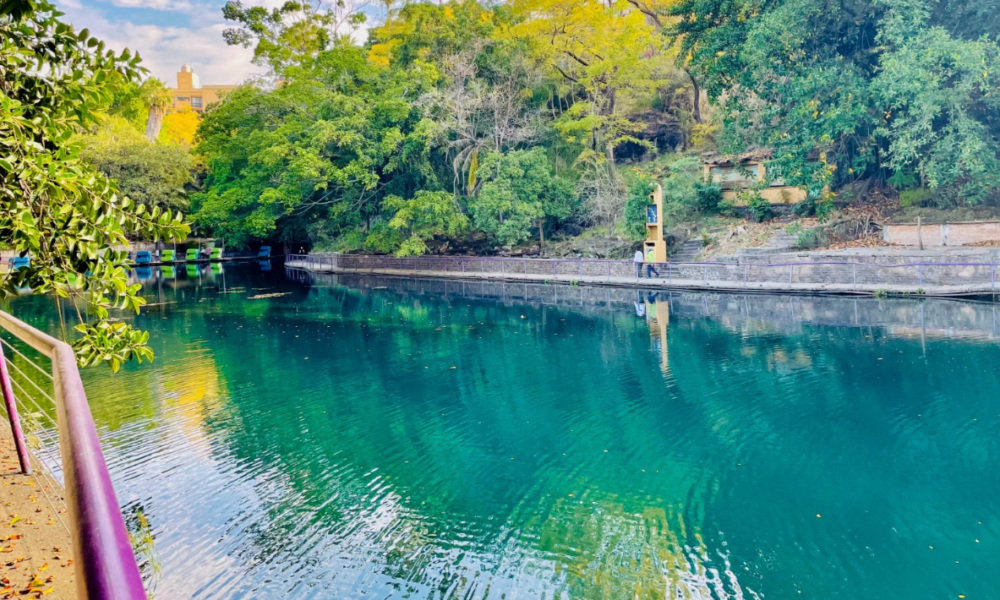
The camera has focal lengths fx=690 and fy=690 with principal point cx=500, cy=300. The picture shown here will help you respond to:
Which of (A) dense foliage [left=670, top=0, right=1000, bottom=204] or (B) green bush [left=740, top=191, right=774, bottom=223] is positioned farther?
(B) green bush [left=740, top=191, right=774, bottom=223]

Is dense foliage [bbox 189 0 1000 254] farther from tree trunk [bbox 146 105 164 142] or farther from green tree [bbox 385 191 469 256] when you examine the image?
tree trunk [bbox 146 105 164 142]

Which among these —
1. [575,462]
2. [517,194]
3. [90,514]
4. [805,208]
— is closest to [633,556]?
[575,462]

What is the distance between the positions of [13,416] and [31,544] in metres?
0.90

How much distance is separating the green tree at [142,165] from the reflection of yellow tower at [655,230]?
3188 cm

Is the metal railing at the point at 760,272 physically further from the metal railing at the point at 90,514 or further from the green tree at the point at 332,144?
the metal railing at the point at 90,514

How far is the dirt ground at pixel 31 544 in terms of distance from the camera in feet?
12.6

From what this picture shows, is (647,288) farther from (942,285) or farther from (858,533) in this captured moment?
(858,533)

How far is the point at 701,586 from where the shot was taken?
550 cm

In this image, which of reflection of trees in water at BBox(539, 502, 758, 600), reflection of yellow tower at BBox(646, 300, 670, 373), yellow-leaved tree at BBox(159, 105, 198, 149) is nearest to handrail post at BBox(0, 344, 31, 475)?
reflection of trees in water at BBox(539, 502, 758, 600)

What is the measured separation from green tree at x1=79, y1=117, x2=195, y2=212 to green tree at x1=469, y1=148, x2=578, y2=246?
80.2ft

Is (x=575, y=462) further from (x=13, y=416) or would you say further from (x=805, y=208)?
(x=805, y=208)

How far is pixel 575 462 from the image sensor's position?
827 centimetres

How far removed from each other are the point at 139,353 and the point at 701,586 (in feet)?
14.6

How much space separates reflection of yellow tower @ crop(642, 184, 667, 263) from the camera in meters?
24.8
